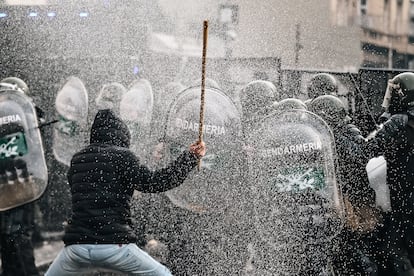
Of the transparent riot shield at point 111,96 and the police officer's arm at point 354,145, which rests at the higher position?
the police officer's arm at point 354,145

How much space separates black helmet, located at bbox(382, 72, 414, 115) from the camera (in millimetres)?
5957

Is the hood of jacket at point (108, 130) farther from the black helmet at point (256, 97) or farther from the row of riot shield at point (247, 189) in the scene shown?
the black helmet at point (256, 97)

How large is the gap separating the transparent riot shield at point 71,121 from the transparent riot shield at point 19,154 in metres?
1.37

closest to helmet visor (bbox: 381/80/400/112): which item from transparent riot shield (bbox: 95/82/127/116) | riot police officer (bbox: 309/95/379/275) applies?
riot police officer (bbox: 309/95/379/275)

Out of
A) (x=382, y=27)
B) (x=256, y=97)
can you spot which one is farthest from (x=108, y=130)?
(x=382, y=27)

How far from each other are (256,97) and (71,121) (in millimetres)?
2608

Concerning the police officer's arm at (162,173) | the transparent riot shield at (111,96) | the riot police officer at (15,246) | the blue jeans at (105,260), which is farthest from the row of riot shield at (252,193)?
the transparent riot shield at (111,96)

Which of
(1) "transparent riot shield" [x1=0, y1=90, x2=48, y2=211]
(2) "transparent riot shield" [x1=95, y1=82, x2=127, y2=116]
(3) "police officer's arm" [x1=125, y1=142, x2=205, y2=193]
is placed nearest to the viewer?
(3) "police officer's arm" [x1=125, y1=142, x2=205, y2=193]

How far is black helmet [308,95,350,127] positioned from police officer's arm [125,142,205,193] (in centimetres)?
123

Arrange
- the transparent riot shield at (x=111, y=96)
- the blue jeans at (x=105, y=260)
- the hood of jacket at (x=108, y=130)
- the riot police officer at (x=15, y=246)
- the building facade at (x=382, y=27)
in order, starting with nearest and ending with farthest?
the blue jeans at (x=105, y=260)
the hood of jacket at (x=108, y=130)
the riot police officer at (x=15, y=246)
the transparent riot shield at (x=111, y=96)
the building facade at (x=382, y=27)

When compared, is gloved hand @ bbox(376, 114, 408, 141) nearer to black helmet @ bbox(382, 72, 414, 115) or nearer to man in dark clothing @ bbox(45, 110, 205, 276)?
black helmet @ bbox(382, 72, 414, 115)

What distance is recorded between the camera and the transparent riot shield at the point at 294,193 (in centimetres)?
545

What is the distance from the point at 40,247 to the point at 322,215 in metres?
4.72

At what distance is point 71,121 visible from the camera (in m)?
8.18
